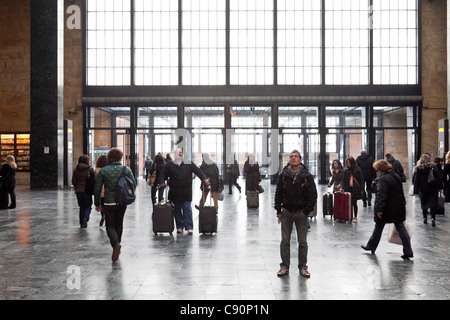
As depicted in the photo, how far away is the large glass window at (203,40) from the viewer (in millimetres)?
28016

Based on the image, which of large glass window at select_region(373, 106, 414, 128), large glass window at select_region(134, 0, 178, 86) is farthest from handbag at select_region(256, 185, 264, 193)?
large glass window at select_region(373, 106, 414, 128)

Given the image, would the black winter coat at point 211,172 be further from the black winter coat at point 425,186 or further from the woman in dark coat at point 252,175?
the black winter coat at point 425,186

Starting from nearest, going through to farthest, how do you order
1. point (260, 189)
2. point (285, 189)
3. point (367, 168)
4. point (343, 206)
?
1. point (285, 189)
2. point (343, 206)
3. point (260, 189)
4. point (367, 168)

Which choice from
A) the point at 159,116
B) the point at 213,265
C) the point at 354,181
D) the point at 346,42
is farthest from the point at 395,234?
the point at 346,42

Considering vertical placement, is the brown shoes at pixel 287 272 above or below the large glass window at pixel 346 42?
below

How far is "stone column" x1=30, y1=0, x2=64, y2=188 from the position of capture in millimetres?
24047

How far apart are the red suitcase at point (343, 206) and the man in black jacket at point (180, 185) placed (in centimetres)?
390

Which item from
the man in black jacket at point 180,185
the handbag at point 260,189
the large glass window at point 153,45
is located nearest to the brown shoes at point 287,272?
the man in black jacket at point 180,185

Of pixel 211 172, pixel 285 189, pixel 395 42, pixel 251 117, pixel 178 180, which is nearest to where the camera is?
pixel 285 189

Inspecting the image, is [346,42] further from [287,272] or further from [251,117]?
[287,272]

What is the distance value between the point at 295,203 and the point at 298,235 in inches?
18.3

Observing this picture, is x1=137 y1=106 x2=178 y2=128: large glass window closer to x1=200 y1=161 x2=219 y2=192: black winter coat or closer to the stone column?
the stone column

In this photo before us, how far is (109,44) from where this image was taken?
28.0 metres

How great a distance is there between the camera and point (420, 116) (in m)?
27.2
